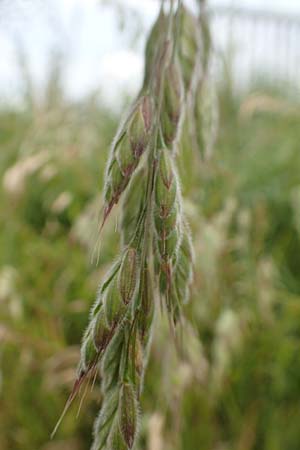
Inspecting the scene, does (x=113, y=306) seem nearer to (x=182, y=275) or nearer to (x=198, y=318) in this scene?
(x=182, y=275)

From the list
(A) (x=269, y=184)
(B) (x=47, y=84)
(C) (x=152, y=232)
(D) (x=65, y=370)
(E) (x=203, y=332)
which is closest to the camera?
(C) (x=152, y=232)

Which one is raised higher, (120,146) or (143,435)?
(120,146)

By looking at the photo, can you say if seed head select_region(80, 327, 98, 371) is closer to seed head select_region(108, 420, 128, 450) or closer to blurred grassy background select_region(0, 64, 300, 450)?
seed head select_region(108, 420, 128, 450)

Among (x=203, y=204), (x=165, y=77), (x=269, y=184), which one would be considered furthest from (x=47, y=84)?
(x=165, y=77)

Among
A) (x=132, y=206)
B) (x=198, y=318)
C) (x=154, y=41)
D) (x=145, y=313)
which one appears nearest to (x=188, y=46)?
(x=154, y=41)

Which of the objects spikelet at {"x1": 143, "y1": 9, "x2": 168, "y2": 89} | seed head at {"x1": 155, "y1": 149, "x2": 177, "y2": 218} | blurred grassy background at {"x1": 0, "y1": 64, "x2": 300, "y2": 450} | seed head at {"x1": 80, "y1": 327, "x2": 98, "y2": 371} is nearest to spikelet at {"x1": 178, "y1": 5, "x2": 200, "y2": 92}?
spikelet at {"x1": 143, "y1": 9, "x2": 168, "y2": 89}

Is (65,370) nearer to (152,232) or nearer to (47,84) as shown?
(152,232)
